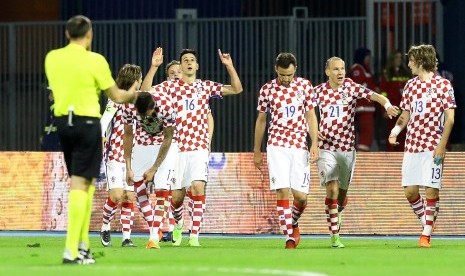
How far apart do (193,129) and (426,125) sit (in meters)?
2.76

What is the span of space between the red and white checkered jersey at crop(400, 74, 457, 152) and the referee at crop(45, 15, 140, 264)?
503 cm

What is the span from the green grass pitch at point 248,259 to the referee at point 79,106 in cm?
63

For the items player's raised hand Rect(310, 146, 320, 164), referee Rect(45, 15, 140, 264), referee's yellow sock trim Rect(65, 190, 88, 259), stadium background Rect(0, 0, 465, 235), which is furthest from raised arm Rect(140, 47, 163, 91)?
stadium background Rect(0, 0, 465, 235)

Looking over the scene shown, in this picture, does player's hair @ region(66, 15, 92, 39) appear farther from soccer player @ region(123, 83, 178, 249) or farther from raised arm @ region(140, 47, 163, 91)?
raised arm @ region(140, 47, 163, 91)

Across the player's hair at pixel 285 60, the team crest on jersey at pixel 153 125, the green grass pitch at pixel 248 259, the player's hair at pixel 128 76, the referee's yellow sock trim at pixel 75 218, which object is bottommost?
the green grass pitch at pixel 248 259

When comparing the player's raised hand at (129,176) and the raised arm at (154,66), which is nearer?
the player's raised hand at (129,176)

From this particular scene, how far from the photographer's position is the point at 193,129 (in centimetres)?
1912

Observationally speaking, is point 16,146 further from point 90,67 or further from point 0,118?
point 90,67

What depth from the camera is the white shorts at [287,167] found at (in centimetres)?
1830

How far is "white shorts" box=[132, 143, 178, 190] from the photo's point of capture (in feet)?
62.8

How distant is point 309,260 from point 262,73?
1301 cm

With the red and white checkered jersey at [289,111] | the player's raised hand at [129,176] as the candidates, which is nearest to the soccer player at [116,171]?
the player's raised hand at [129,176]

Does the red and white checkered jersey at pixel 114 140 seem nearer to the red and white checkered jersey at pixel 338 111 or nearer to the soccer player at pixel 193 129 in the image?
the soccer player at pixel 193 129

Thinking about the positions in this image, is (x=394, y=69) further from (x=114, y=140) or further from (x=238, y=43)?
(x=114, y=140)
